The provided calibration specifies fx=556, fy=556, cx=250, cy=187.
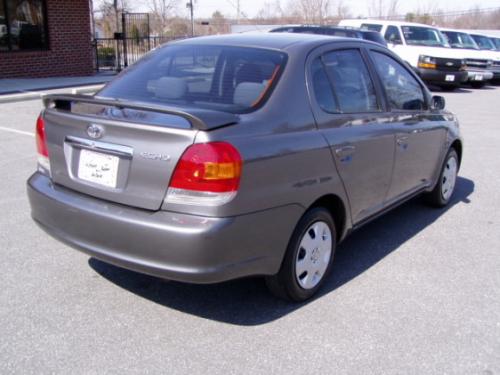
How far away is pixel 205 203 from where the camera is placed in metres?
2.94

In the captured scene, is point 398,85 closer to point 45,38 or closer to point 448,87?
point 45,38

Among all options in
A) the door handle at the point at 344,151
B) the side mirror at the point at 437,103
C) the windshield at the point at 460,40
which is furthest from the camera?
the windshield at the point at 460,40

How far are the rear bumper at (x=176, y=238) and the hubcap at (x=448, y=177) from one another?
9.76 feet

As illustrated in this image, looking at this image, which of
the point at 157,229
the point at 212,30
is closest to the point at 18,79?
the point at 157,229

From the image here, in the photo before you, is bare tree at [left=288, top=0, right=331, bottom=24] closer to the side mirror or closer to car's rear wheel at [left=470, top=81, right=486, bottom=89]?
car's rear wheel at [left=470, top=81, right=486, bottom=89]

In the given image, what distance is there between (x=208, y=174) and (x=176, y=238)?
38 cm

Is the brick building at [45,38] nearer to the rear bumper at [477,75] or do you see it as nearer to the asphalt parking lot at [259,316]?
the asphalt parking lot at [259,316]

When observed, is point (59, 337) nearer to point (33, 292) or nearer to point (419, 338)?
point (33, 292)

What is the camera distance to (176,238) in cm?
294

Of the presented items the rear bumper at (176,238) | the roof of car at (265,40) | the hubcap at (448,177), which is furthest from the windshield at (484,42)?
the rear bumper at (176,238)

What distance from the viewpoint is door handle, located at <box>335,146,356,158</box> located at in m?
3.70

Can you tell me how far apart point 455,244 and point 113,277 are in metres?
2.92

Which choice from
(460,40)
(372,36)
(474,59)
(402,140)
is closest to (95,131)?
(402,140)

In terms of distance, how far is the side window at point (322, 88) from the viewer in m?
3.68
